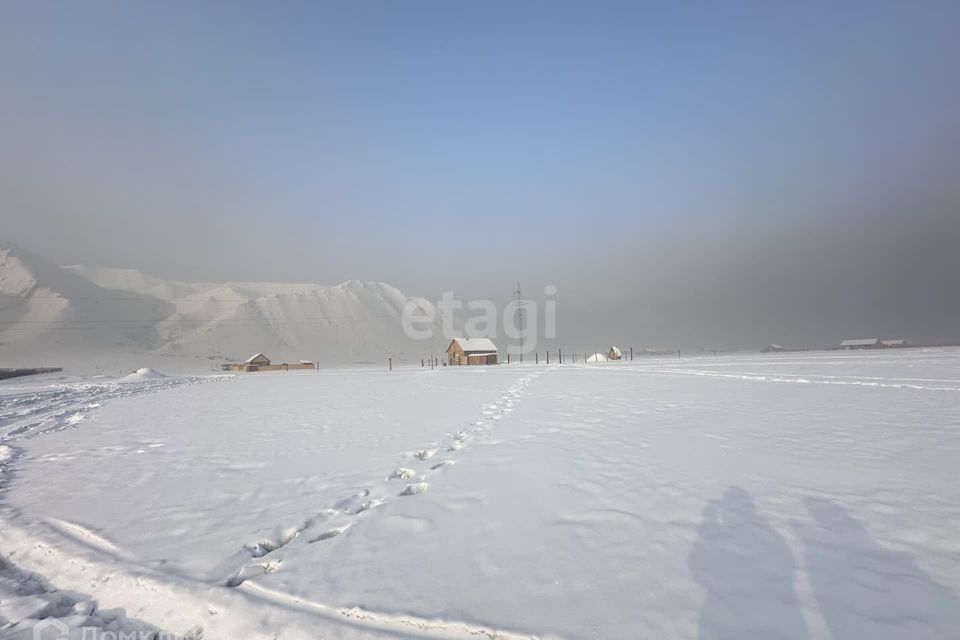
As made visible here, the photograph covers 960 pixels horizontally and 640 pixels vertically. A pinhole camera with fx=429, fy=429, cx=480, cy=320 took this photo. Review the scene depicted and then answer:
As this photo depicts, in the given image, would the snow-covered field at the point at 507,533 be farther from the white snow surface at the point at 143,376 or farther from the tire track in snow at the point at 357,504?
the white snow surface at the point at 143,376

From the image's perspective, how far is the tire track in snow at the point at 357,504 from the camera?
11.5 feet

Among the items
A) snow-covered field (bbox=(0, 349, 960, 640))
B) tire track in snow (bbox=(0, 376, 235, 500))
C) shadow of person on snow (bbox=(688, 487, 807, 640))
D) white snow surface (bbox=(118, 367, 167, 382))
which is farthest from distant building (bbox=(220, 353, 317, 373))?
shadow of person on snow (bbox=(688, 487, 807, 640))

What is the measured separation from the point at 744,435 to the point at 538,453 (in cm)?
357

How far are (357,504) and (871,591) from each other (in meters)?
4.40

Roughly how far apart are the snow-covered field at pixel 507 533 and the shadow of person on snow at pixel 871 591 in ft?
0.05

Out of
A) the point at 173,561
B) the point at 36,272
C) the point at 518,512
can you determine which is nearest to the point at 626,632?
the point at 518,512

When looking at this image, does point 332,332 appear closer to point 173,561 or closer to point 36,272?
point 36,272

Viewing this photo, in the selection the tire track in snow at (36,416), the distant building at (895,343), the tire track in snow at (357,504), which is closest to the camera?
the tire track in snow at (357,504)

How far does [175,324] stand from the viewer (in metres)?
91.1

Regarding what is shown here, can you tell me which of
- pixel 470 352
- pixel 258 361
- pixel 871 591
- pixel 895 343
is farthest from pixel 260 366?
pixel 895 343

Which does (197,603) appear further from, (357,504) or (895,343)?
(895,343)

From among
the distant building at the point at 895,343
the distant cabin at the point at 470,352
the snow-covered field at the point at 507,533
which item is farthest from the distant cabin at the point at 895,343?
the snow-covered field at the point at 507,533

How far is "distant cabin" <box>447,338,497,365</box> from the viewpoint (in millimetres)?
59344

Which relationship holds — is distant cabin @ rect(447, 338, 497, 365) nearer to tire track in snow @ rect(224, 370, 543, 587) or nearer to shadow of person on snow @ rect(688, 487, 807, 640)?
tire track in snow @ rect(224, 370, 543, 587)
